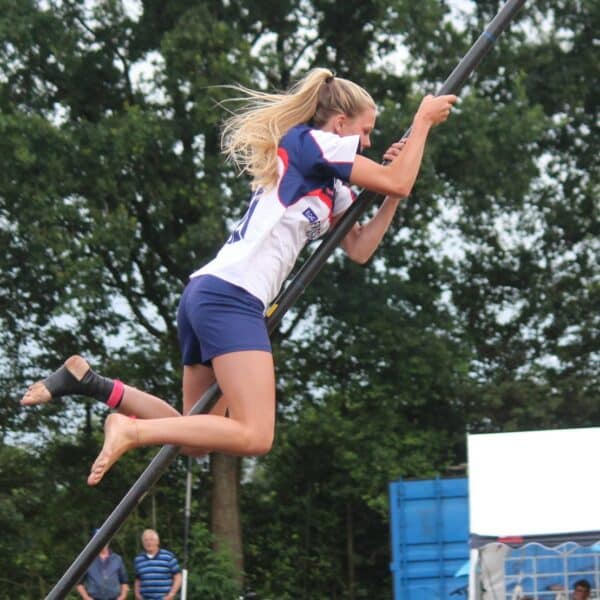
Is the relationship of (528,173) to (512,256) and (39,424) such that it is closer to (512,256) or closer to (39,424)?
(512,256)

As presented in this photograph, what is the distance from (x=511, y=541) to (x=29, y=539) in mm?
10397

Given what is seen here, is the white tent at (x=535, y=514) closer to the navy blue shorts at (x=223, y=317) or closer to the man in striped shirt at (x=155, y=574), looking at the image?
the navy blue shorts at (x=223, y=317)

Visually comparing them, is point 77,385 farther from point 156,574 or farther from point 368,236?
point 156,574

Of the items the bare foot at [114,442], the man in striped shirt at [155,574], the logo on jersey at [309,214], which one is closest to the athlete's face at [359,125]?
the logo on jersey at [309,214]

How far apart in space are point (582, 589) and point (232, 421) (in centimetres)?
317

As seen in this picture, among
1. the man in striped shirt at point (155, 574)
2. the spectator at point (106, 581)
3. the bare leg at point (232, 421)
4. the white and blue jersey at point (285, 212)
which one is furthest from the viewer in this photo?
the man in striped shirt at point (155, 574)

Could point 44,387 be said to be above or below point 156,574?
below

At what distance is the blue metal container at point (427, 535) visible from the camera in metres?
11.1

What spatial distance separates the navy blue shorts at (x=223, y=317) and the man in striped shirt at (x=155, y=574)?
6369 millimetres

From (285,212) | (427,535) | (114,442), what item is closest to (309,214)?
(285,212)

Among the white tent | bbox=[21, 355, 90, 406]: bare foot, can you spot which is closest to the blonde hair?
bbox=[21, 355, 90, 406]: bare foot

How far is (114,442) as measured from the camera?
3.53m

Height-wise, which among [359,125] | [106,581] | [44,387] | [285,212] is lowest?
[44,387]

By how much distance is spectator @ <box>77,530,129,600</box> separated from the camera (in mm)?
9758
